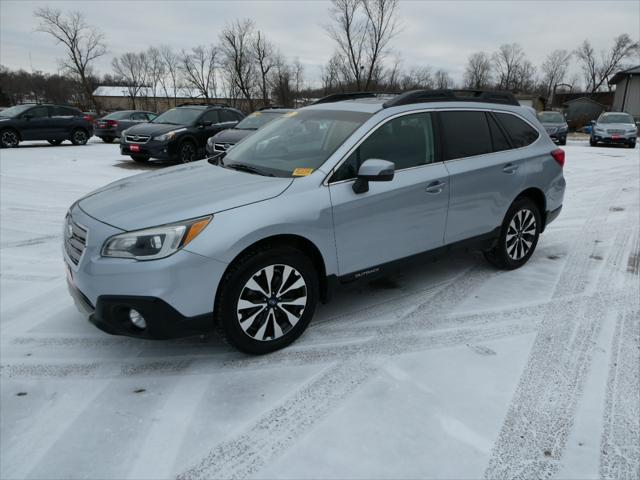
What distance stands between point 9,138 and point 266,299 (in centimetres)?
1709

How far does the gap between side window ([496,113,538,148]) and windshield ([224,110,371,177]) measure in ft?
5.73

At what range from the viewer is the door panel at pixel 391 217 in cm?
329

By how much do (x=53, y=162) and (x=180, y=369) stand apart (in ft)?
38.2

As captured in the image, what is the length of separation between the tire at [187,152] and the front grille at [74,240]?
9145mm

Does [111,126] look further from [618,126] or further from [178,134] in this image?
[618,126]

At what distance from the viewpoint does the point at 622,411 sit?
8.59 ft

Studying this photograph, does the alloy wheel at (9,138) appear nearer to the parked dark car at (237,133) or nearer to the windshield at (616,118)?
the parked dark car at (237,133)

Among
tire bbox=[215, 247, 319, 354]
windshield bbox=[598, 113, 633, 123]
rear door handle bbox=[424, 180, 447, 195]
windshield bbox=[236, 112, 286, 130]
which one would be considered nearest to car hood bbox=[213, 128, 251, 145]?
windshield bbox=[236, 112, 286, 130]

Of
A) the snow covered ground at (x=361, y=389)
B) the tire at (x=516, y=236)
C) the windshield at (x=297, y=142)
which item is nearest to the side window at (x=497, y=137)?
the tire at (x=516, y=236)

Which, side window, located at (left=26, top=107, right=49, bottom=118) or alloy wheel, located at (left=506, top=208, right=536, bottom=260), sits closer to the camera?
alloy wheel, located at (left=506, top=208, right=536, bottom=260)

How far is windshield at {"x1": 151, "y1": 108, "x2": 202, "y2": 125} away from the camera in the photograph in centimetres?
1247

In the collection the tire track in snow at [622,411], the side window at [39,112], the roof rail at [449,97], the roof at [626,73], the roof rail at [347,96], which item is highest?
the roof at [626,73]

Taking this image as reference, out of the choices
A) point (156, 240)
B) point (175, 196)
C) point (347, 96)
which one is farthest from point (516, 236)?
point (156, 240)

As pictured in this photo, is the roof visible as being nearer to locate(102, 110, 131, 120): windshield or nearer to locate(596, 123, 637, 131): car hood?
locate(596, 123, 637, 131): car hood
